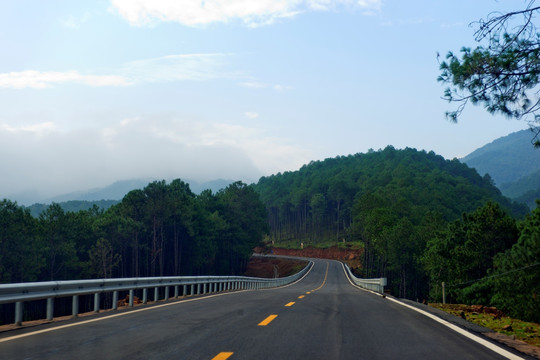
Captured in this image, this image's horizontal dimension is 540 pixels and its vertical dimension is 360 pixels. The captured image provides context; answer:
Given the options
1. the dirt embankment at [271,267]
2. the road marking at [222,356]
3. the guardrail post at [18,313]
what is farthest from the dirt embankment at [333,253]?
the road marking at [222,356]

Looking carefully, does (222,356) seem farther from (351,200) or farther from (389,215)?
(351,200)

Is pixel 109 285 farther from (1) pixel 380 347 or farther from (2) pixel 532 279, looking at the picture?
(2) pixel 532 279

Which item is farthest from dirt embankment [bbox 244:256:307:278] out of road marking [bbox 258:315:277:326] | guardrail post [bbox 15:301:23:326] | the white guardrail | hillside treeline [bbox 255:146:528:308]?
guardrail post [bbox 15:301:23:326]

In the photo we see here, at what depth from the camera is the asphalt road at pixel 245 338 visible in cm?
659

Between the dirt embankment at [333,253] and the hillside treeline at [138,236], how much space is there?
20.0m

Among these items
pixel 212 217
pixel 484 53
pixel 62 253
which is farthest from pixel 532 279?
pixel 212 217

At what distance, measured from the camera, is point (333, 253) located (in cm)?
13188

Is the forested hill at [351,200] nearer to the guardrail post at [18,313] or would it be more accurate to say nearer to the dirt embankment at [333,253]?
the dirt embankment at [333,253]

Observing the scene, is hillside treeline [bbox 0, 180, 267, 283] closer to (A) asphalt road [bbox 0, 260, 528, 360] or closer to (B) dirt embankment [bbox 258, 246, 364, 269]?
(B) dirt embankment [bbox 258, 246, 364, 269]

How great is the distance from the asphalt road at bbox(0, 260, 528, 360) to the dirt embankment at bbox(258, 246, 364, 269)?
4251 inches

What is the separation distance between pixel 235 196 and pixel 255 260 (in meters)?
18.5

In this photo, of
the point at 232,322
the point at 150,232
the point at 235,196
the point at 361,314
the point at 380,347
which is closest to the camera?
the point at 380,347

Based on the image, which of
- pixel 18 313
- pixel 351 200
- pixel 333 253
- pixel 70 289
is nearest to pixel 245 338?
pixel 18 313

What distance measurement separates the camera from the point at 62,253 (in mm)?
67438
